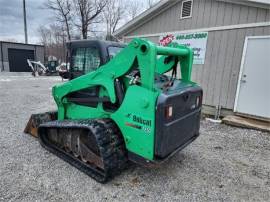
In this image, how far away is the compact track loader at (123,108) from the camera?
2.28 meters

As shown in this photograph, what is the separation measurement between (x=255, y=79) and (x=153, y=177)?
4167 millimetres

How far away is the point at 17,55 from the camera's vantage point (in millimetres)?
22000

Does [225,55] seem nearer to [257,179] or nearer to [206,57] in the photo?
[206,57]

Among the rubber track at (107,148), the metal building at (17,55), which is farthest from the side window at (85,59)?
the metal building at (17,55)

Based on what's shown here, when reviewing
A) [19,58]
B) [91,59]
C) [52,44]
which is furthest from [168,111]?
[52,44]

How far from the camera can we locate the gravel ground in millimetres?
2467

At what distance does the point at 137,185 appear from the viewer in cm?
267

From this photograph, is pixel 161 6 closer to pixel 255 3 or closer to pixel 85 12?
pixel 255 3

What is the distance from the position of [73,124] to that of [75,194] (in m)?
0.96

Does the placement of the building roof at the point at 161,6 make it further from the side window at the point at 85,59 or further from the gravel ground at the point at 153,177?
the side window at the point at 85,59

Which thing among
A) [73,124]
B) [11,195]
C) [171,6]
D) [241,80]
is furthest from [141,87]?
[171,6]

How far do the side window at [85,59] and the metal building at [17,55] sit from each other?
22.3 m

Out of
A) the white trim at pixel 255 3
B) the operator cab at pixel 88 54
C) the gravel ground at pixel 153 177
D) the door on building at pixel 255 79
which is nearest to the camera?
the gravel ground at pixel 153 177

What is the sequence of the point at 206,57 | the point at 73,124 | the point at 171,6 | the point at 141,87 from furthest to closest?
1. the point at 171,6
2. the point at 206,57
3. the point at 73,124
4. the point at 141,87
